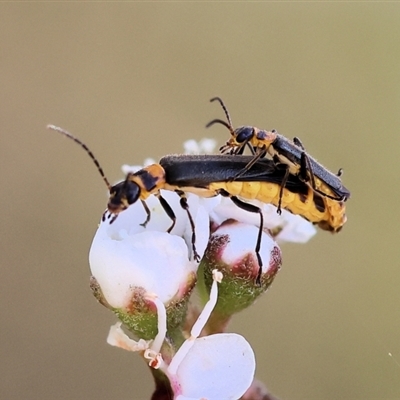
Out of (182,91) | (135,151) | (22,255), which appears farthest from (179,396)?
(182,91)

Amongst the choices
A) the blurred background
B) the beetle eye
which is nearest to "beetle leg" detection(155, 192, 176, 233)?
the beetle eye

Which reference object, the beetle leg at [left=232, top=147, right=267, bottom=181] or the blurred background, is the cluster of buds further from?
the blurred background

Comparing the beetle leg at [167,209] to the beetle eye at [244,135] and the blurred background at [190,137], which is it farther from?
the blurred background at [190,137]

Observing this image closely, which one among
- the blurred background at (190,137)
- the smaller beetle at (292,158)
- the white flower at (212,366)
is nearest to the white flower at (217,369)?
the white flower at (212,366)

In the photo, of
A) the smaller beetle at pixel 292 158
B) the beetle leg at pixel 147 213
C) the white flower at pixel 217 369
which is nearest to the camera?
the white flower at pixel 217 369

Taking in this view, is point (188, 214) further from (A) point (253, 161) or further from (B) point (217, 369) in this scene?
(B) point (217, 369)

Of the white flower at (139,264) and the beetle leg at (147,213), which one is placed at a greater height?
the beetle leg at (147,213)
